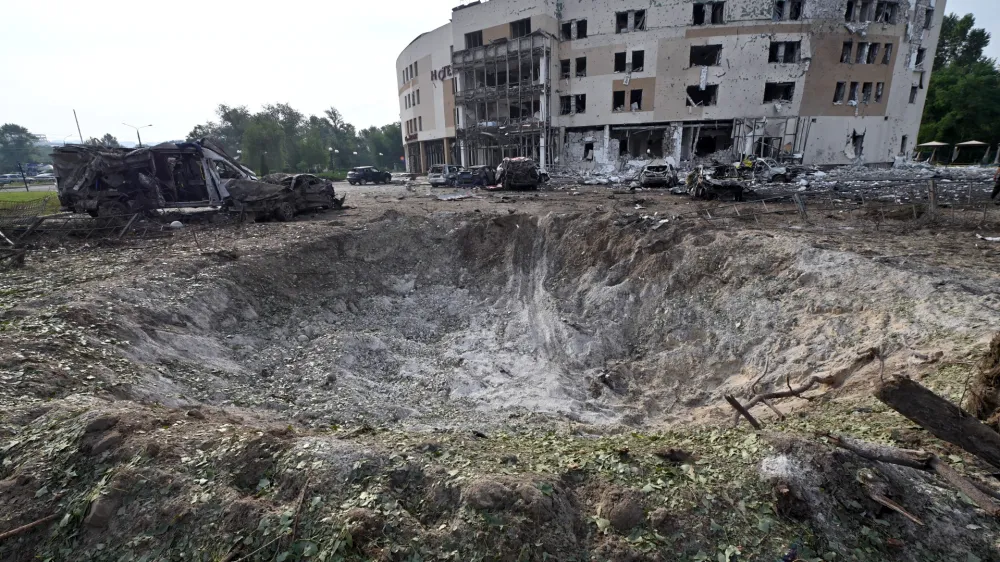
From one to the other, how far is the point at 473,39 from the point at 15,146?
82173mm

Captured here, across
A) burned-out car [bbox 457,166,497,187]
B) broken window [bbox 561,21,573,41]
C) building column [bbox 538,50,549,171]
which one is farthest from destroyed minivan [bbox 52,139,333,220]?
broken window [bbox 561,21,573,41]

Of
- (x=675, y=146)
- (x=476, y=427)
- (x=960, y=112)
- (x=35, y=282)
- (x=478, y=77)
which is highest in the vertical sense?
(x=478, y=77)

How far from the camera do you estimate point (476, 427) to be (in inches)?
237

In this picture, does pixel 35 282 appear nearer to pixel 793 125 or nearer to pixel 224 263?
pixel 224 263

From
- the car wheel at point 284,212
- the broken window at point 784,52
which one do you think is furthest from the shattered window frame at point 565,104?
the car wheel at point 284,212

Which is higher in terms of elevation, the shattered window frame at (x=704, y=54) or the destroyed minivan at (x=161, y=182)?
the shattered window frame at (x=704, y=54)

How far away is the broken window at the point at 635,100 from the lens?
34.1 m

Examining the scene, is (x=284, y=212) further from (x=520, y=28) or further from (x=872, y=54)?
(x=872, y=54)

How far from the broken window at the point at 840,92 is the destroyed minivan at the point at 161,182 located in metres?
37.8

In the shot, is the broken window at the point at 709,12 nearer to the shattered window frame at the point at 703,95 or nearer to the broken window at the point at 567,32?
the shattered window frame at the point at 703,95

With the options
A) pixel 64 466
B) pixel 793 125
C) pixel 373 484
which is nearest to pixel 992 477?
pixel 373 484

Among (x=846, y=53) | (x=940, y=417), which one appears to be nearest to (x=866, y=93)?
(x=846, y=53)

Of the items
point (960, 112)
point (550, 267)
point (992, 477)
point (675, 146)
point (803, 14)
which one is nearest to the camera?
point (992, 477)

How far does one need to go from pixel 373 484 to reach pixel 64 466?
2.41 meters
